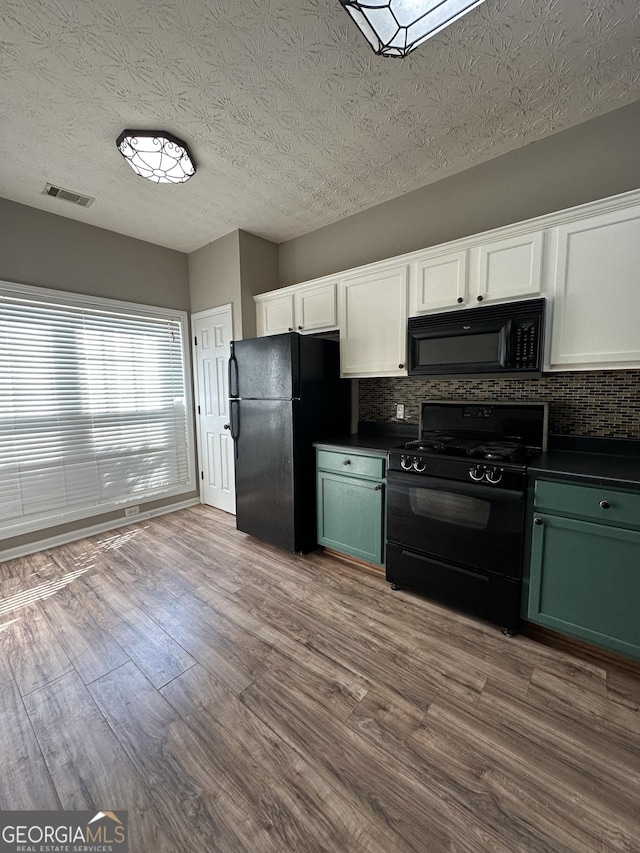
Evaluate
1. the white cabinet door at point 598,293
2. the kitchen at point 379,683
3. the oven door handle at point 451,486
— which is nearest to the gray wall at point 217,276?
the kitchen at point 379,683

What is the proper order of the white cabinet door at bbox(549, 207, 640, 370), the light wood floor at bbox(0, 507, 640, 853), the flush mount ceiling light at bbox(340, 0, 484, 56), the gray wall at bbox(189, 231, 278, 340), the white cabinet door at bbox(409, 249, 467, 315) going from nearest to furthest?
the light wood floor at bbox(0, 507, 640, 853)
the flush mount ceiling light at bbox(340, 0, 484, 56)
the white cabinet door at bbox(549, 207, 640, 370)
the white cabinet door at bbox(409, 249, 467, 315)
the gray wall at bbox(189, 231, 278, 340)

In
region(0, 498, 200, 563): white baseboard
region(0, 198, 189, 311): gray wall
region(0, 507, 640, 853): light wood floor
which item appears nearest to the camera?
region(0, 507, 640, 853): light wood floor

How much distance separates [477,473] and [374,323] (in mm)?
1312

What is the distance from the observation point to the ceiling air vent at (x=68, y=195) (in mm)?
2545

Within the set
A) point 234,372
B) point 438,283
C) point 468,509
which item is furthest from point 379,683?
point 234,372

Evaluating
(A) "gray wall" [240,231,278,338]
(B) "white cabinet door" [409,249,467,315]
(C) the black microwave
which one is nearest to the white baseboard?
(A) "gray wall" [240,231,278,338]

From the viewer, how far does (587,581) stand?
164cm

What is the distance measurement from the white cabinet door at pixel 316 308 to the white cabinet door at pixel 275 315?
0.09 m

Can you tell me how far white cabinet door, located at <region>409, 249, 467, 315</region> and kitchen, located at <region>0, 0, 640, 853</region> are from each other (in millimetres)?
434

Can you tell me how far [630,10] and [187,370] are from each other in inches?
151

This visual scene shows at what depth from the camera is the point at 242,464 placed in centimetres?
304

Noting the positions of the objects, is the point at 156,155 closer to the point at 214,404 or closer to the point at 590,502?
the point at 214,404

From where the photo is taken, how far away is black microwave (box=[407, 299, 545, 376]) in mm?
1930

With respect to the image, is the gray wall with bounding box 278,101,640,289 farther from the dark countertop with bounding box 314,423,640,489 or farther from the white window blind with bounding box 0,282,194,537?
the white window blind with bounding box 0,282,194,537
